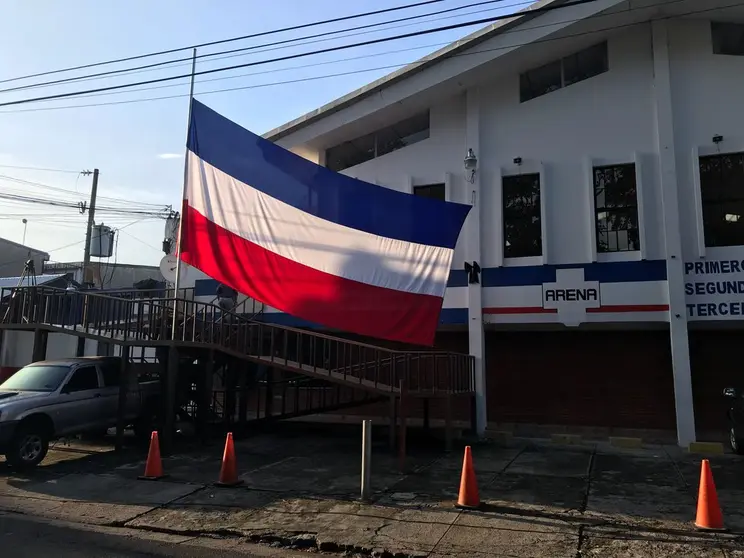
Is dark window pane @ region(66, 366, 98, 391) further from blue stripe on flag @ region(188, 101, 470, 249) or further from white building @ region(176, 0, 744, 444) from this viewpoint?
white building @ region(176, 0, 744, 444)

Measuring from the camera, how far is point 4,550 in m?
6.07

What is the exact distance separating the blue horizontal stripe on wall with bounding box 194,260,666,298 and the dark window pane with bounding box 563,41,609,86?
4.71 m

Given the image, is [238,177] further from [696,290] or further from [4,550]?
[696,290]

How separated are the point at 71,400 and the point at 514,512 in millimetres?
8356

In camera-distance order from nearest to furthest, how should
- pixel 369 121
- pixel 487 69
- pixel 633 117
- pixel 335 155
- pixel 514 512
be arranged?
1. pixel 514 512
2. pixel 633 117
3. pixel 487 69
4. pixel 369 121
5. pixel 335 155

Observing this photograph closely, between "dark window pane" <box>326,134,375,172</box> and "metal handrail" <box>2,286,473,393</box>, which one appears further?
"dark window pane" <box>326,134,375,172</box>

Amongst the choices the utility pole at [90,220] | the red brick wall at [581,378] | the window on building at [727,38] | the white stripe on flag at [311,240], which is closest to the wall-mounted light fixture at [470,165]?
the red brick wall at [581,378]

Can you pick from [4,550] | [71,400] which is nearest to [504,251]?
[71,400]

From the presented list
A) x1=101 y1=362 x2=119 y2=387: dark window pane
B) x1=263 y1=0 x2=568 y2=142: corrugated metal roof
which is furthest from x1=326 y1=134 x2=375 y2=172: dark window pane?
x1=101 y1=362 x2=119 y2=387: dark window pane

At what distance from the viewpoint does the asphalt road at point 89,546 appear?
604 cm

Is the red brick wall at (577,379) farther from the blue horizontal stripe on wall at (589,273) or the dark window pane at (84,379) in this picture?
the dark window pane at (84,379)

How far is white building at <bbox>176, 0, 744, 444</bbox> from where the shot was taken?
12805 millimetres

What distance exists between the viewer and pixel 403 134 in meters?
16.7

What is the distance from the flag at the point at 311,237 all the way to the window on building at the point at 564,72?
5570mm
